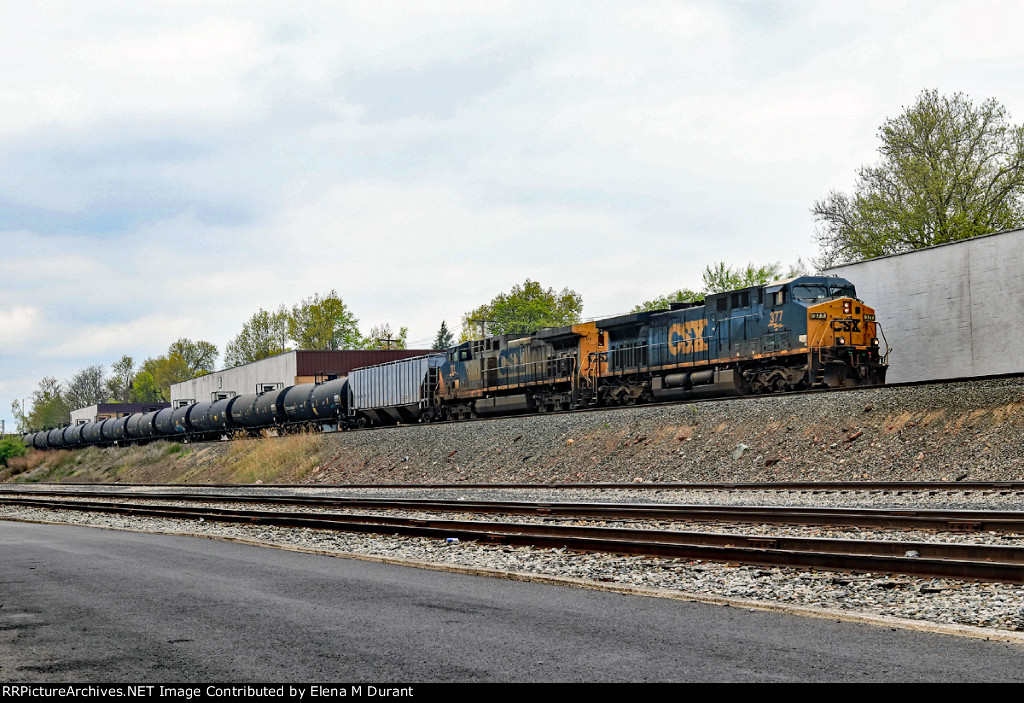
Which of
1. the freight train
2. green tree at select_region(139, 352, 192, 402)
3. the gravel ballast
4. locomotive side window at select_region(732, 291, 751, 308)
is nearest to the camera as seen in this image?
the gravel ballast

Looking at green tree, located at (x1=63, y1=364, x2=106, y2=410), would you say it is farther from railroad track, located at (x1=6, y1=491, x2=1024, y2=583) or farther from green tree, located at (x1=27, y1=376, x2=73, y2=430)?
railroad track, located at (x1=6, y1=491, x2=1024, y2=583)

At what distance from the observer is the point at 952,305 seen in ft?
96.2

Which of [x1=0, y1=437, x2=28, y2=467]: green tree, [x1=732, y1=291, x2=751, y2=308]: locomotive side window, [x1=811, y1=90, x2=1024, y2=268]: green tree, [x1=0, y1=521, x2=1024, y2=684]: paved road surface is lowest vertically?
[x1=0, y1=437, x2=28, y2=467]: green tree

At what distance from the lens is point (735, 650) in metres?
6.21

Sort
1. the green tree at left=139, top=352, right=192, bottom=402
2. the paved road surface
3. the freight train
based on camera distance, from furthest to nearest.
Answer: the green tree at left=139, top=352, right=192, bottom=402
the freight train
the paved road surface

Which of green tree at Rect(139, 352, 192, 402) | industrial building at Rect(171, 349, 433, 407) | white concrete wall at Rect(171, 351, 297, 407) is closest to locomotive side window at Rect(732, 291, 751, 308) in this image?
white concrete wall at Rect(171, 351, 297, 407)

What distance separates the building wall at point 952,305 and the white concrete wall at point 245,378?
48.2 meters

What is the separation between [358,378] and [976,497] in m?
32.7

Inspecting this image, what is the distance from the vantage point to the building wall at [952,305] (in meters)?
27.7

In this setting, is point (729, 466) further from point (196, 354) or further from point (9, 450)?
point (196, 354)

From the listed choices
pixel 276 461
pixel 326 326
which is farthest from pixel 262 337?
pixel 276 461

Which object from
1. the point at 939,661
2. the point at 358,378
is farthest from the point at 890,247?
the point at 939,661

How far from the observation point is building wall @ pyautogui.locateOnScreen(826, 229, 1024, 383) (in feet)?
90.8

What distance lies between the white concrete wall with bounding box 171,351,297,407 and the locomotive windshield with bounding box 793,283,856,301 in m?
49.5
